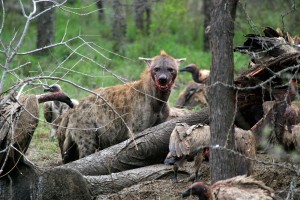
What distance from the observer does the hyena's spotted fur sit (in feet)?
32.3

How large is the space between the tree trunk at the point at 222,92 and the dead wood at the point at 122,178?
1.53 metres

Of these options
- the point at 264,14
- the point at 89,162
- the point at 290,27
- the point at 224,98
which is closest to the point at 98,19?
the point at 264,14

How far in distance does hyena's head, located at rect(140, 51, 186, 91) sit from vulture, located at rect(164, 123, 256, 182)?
70.6 inches

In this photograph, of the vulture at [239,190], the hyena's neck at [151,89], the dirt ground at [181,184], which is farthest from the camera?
the hyena's neck at [151,89]

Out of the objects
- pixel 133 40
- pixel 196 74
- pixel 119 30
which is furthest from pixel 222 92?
pixel 133 40

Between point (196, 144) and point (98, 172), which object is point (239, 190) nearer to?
point (196, 144)

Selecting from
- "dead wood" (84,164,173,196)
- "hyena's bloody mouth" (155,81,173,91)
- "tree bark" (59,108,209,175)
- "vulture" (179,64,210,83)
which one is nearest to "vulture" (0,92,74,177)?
"dead wood" (84,164,173,196)

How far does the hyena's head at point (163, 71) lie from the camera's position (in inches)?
391

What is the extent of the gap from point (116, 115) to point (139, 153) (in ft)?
4.19

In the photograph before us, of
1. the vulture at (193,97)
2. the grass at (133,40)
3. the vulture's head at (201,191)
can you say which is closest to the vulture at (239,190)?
the vulture's head at (201,191)

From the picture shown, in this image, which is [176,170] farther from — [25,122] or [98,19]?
[98,19]

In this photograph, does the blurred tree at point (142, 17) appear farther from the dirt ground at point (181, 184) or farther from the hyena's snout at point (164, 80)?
the dirt ground at point (181, 184)

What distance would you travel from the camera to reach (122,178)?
824 centimetres

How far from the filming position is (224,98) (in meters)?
6.74
